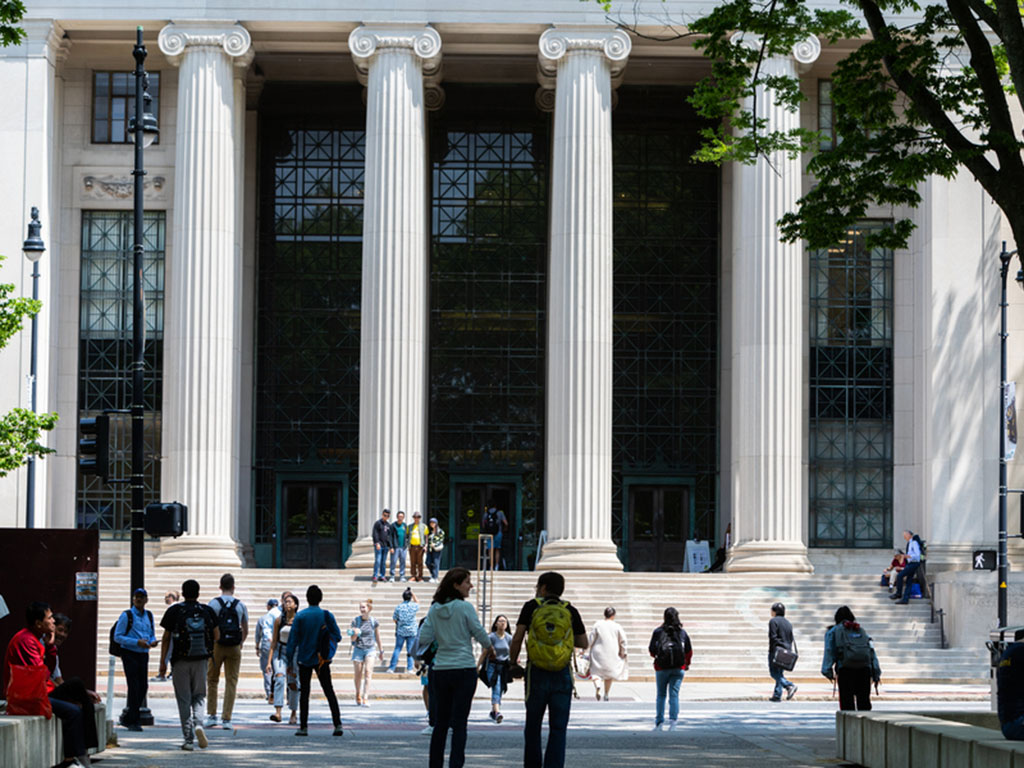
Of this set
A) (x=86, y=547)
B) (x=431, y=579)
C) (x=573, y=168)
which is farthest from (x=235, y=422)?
(x=86, y=547)

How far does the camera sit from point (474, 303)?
164 feet

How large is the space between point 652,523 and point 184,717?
3175cm

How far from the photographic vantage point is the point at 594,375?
41031 mm

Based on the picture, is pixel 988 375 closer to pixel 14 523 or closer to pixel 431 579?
pixel 431 579

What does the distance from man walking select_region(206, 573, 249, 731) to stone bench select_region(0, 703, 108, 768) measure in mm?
4296

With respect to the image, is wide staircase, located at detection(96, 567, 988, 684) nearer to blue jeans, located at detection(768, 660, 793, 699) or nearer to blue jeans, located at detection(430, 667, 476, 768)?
blue jeans, located at detection(768, 660, 793, 699)

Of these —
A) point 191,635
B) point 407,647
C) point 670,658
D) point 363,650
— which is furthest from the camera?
point 407,647

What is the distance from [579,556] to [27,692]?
84.5ft

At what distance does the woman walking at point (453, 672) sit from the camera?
48.0ft

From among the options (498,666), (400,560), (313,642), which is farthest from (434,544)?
(313,642)

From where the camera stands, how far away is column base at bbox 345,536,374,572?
40.1 m

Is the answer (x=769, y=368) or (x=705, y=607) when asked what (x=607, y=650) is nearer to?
(x=705, y=607)

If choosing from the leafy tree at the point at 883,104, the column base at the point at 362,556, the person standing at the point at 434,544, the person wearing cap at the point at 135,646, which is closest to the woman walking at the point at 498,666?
the person wearing cap at the point at 135,646

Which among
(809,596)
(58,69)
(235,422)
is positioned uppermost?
(58,69)
